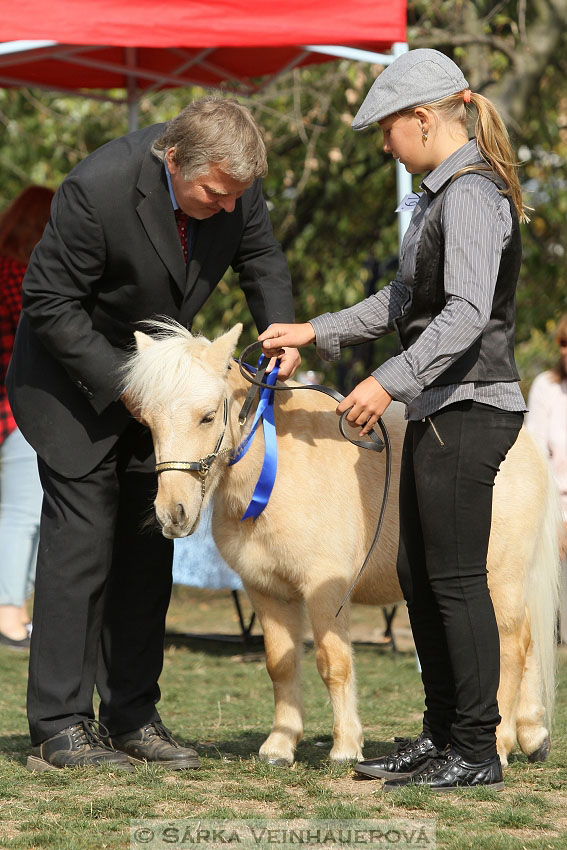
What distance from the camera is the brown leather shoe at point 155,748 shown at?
3.84 meters

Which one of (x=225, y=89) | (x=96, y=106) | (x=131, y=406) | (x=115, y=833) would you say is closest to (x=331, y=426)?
(x=131, y=406)

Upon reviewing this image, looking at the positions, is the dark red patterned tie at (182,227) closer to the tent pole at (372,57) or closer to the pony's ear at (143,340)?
the pony's ear at (143,340)

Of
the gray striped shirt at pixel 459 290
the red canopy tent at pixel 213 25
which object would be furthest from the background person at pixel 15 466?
the gray striped shirt at pixel 459 290

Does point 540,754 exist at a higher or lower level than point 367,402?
lower

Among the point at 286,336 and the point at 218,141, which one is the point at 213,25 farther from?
the point at 286,336

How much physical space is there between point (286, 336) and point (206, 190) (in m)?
0.57

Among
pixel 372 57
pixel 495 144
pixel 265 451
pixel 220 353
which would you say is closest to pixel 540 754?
pixel 265 451

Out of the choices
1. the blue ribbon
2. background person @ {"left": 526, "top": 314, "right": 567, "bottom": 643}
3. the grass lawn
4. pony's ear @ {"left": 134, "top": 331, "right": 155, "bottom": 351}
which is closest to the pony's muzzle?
the blue ribbon

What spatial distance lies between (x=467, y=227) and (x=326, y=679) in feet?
6.06

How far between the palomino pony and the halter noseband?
12 mm

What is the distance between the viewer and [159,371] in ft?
11.6

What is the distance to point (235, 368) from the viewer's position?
13.1ft

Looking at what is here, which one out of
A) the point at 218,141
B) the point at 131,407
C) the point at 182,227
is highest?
the point at 218,141

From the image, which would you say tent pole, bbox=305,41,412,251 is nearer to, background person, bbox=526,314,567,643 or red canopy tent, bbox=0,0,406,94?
red canopy tent, bbox=0,0,406,94
